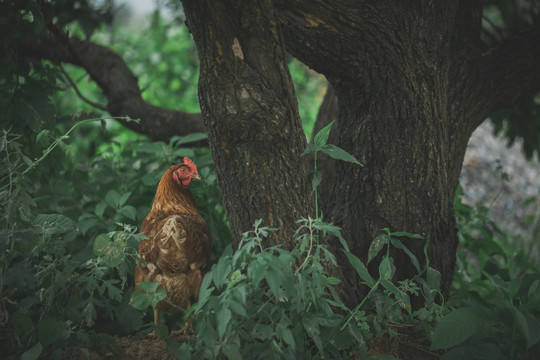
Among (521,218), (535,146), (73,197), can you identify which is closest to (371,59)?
(73,197)

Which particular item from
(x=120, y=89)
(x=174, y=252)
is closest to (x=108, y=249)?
(x=174, y=252)

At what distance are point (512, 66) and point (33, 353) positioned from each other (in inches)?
109

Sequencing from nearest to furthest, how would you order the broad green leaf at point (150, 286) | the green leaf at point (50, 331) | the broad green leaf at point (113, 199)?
the green leaf at point (50, 331) → the broad green leaf at point (150, 286) → the broad green leaf at point (113, 199)

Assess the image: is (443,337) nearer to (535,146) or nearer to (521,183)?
(535,146)

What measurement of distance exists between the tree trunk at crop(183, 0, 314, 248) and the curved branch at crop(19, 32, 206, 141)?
65.0 inches

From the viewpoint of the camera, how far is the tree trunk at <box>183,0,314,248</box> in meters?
1.75

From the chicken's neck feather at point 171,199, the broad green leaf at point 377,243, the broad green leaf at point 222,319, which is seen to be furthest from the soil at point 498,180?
the broad green leaf at point 222,319

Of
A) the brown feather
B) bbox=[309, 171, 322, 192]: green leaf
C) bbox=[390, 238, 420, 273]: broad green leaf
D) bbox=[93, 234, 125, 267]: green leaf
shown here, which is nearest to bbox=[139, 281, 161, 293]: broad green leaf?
bbox=[93, 234, 125, 267]: green leaf

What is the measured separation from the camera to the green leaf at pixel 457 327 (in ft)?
5.52

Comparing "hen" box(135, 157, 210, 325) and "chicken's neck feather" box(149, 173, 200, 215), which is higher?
"chicken's neck feather" box(149, 173, 200, 215)

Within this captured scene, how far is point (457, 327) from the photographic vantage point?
5.62 feet

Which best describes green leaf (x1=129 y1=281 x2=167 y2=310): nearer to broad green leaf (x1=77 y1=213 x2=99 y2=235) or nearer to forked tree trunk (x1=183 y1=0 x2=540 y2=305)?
forked tree trunk (x1=183 y1=0 x2=540 y2=305)

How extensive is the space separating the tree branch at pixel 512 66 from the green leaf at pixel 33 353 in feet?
8.41

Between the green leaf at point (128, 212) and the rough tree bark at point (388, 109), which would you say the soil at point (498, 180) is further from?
the green leaf at point (128, 212)
